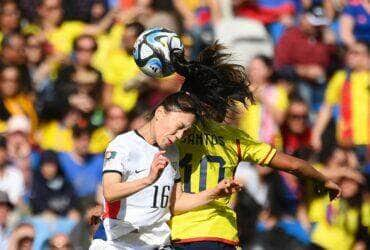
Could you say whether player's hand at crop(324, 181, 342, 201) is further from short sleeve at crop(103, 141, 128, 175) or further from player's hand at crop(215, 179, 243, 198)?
short sleeve at crop(103, 141, 128, 175)

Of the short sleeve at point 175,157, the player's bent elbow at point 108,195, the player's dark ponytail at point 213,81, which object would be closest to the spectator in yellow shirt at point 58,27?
the player's dark ponytail at point 213,81

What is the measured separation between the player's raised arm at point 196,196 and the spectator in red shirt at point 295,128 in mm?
3840

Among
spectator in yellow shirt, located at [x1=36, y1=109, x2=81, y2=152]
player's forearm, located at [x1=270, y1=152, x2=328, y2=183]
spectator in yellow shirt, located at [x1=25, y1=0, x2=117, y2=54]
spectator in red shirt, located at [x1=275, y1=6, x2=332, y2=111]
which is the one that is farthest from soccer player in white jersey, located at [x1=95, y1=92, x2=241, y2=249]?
spectator in yellow shirt, located at [x1=25, y1=0, x2=117, y2=54]

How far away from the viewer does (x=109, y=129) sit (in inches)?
406

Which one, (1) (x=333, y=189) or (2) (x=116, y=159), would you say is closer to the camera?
(2) (x=116, y=159)

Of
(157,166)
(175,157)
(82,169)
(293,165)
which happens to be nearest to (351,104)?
(82,169)

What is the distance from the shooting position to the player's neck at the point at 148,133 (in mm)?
6297

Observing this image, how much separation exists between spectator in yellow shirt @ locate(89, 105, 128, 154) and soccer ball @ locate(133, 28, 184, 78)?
11.3 feet

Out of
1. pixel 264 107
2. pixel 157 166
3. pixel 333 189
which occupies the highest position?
pixel 157 166

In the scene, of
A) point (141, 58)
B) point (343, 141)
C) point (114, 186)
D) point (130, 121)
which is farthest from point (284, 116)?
point (114, 186)

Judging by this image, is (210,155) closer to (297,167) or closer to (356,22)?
(297,167)

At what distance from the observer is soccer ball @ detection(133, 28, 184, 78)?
6668 mm

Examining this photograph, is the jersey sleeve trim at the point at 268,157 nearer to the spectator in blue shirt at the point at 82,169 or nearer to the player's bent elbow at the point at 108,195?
the player's bent elbow at the point at 108,195

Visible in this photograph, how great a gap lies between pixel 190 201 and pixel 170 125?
0.50m
